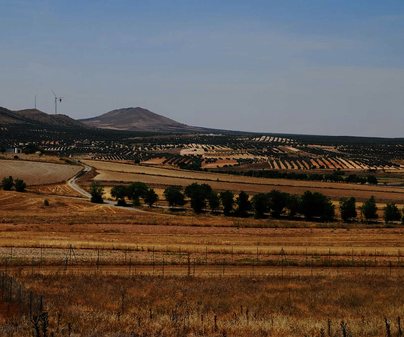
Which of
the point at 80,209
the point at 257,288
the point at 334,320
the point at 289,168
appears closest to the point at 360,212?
the point at 80,209

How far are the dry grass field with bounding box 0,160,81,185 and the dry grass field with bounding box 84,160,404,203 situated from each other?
25.8 ft

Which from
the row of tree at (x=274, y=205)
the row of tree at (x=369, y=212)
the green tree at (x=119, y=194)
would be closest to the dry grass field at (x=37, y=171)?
the green tree at (x=119, y=194)

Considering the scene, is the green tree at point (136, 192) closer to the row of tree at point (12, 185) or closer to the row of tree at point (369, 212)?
the row of tree at point (12, 185)

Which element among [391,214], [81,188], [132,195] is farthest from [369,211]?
[81,188]

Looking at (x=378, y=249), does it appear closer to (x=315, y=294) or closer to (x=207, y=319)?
(x=315, y=294)

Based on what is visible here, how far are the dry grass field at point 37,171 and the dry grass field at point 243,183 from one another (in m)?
7.85

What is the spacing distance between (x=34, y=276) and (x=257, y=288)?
45.0ft

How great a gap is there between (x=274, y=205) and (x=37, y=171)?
67.6 meters

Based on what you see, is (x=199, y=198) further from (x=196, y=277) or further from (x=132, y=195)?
(x=196, y=277)

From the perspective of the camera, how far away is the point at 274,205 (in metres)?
81.2

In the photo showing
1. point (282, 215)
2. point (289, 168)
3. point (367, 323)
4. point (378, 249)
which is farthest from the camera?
point (289, 168)

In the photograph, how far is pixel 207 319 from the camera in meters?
23.7

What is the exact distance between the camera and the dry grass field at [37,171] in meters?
117

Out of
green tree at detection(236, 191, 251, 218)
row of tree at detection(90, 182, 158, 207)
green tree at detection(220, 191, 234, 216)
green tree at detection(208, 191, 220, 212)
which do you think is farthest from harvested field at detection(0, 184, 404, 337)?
row of tree at detection(90, 182, 158, 207)
